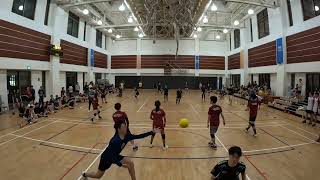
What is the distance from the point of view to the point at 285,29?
79.5 ft

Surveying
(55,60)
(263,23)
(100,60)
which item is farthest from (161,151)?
(100,60)

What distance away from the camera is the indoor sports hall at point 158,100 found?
805 centimetres

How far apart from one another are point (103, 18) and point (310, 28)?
25526mm

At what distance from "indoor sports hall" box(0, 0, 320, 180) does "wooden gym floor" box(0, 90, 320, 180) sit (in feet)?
0.15

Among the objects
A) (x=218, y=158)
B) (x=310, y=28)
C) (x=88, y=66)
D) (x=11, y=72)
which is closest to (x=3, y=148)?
(x=218, y=158)

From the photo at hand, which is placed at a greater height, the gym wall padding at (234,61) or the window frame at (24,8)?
the window frame at (24,8)

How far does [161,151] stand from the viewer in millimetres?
9758

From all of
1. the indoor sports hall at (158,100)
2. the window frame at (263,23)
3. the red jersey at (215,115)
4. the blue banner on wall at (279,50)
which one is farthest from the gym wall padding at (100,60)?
the red jersey at (215,115)

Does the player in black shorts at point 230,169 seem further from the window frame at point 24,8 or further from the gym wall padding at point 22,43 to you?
the window frame at point 24,8

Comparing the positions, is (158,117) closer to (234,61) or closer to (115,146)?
(115,146)

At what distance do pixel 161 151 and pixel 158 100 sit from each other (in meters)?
5.57

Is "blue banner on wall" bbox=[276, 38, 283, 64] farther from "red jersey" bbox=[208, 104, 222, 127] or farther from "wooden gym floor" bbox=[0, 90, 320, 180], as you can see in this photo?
"red jersey" bbox=[208, 104, 222, 127]

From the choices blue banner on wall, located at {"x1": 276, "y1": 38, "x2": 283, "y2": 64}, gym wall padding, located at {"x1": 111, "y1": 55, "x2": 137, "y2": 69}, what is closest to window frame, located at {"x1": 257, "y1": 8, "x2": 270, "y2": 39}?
blue banner on wall, located at {"x1": 276, "y1": 38, "x2": 283, "y2": 64}

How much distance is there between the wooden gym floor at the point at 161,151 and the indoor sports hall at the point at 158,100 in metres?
0.05
